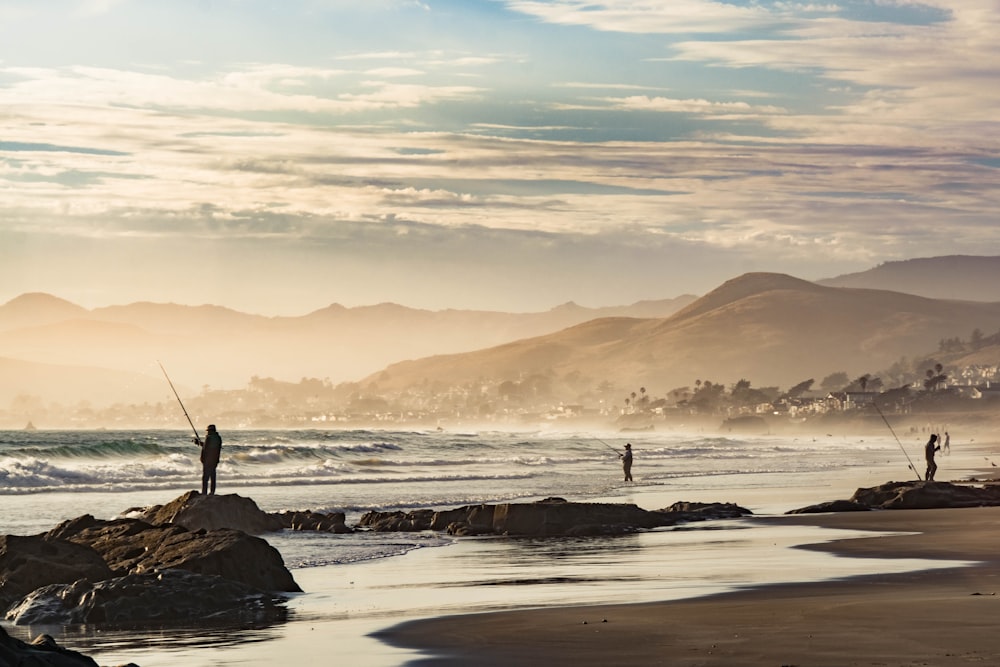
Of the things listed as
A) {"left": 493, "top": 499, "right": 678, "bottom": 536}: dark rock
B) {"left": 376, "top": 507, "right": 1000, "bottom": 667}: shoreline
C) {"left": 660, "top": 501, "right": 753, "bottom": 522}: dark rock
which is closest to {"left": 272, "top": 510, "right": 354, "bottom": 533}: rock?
{"left": 493, "top": 499, "right": 678, "bottom": 536}: dark rock

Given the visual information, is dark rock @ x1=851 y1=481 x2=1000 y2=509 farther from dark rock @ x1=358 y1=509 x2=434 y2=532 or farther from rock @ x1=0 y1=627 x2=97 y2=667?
rock @ x1=0 y1=627 x2=97 y2=667

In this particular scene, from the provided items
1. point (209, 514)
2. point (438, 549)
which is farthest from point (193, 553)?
point (209, 514)

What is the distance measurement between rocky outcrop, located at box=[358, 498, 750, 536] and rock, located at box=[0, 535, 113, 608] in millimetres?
11135

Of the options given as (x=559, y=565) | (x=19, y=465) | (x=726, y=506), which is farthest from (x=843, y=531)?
(x=19, y=465)

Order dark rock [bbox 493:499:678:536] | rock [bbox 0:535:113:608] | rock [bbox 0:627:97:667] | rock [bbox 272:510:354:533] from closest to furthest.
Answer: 1. rock [bbox 0:627:97:667]
2. rock [bbox 0:535:113:608]
3. dark rock [bbox 493:499:678:536]
4. rock [bbox 272:510:354:533]

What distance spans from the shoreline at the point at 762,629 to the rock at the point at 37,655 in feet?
11.1

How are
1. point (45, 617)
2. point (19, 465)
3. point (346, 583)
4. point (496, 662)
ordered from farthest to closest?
1. point (19, 465)
2. point (346, 583)
3. point (45, 617)
4. point (496, 662)

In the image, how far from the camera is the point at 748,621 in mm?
13812

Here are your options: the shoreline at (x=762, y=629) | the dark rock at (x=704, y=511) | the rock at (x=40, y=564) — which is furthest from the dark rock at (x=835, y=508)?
the rock at (x=40, y=564)

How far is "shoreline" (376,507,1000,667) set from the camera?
38.3 feet

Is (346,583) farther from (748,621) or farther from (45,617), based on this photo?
(748,621)

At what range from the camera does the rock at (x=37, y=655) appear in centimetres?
923

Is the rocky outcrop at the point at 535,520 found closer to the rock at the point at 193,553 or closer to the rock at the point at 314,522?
the rock at the point at 314,522

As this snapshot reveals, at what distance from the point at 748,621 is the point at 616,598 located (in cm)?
280
